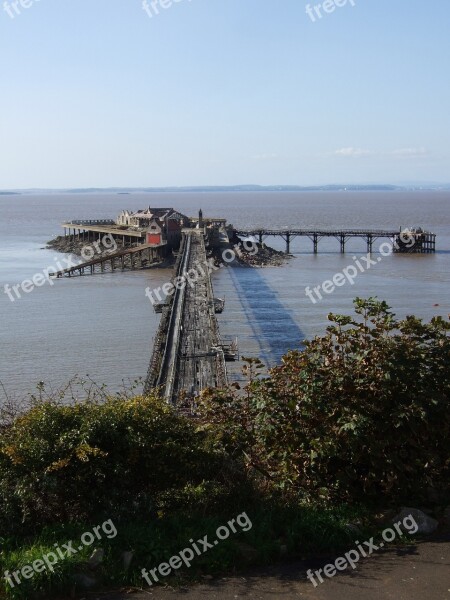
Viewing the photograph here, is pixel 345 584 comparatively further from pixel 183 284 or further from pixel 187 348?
pixel 183 284

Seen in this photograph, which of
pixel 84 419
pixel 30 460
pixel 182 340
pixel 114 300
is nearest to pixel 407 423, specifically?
pixel 84 419

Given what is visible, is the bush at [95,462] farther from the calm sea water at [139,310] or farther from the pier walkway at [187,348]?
the calm sea water at [139,310]

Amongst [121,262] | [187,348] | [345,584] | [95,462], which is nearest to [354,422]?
[345,584]

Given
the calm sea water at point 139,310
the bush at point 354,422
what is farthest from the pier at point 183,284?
the calm sea water at point 139,310

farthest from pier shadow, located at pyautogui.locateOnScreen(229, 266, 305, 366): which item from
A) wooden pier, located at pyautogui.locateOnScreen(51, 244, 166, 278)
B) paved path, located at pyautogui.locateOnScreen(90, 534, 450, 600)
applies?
paved path, located at pyautogui.locateOnScreen(90, 534, 450, 600)

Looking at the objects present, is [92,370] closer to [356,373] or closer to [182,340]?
[182,340]

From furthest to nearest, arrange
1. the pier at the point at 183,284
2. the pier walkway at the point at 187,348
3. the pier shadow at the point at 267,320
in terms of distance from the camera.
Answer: the pier shadow at the point at 267,320 → the pier at the point at 183,284 → the pier walkway at the point at 187,348
